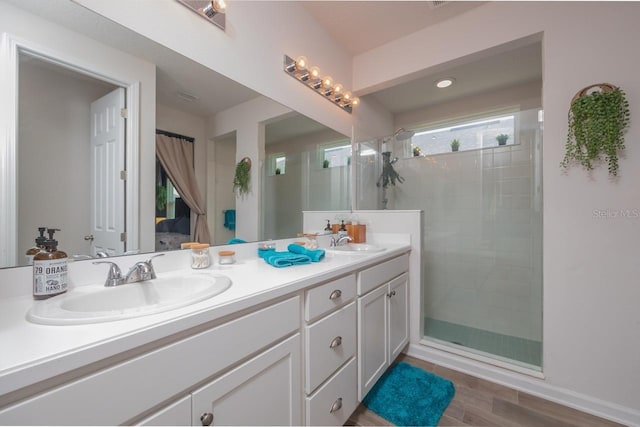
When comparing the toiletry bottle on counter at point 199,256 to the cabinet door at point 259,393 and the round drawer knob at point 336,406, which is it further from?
the round drawer knob at point 336,406

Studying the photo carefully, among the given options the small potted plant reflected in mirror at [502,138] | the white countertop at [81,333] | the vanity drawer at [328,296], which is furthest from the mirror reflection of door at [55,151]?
the small potted plant reflected in mirror at [502,138]

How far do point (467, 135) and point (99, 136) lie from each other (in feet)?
Answer: 8.33

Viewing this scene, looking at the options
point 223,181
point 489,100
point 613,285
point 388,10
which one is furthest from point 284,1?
point 613,285

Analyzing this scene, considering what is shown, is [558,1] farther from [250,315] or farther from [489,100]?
[250,315]

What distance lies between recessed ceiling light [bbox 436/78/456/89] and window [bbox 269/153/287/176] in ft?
5.94

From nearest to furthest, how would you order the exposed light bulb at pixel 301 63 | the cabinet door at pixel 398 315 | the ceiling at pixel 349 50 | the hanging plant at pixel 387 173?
the ceiling at pixel 349 50
the cabinet door at pixel 398 315
the exposed light bulb at pixel 301 63
the hanging plant at pixel 387 173

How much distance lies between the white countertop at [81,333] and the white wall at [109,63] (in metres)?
0.43

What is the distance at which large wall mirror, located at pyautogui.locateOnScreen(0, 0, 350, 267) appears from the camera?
0.75 metres

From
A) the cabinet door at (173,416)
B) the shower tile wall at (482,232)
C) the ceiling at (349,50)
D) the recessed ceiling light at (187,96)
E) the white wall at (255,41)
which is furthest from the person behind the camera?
the shower tile wall at (482,232)

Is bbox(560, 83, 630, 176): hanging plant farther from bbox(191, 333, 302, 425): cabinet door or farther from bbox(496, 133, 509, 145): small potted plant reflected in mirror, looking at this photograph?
bbox(191, 333, 302, 425): cabinet door

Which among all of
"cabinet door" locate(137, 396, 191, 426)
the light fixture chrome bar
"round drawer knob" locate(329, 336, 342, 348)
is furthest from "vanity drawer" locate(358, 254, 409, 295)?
the light fixture chrome bar

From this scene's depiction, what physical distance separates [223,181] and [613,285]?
2129mm

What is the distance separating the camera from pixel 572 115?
142 centimetres

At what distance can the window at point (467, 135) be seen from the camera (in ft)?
6.71
